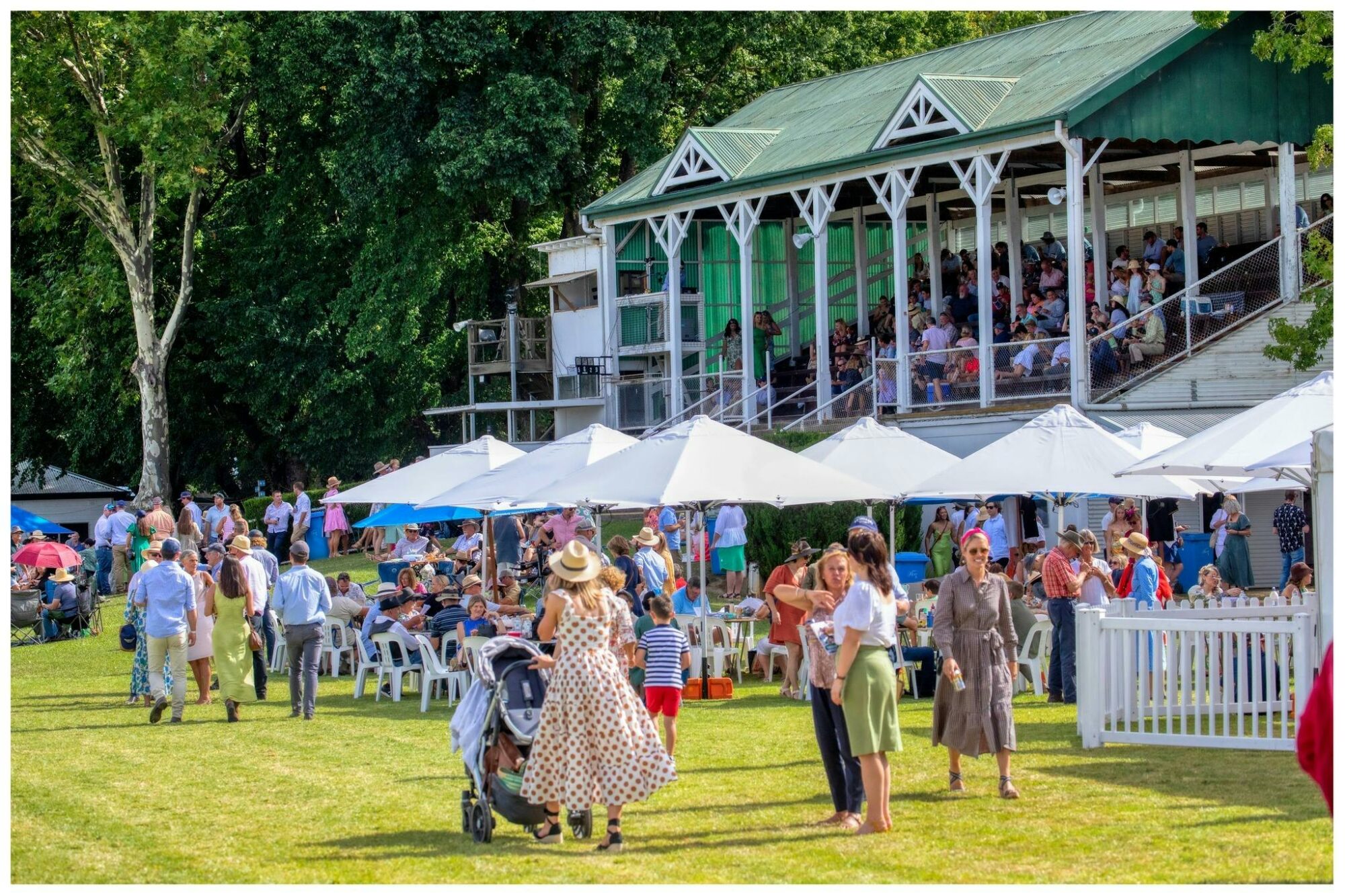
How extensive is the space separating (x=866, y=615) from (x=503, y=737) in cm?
210

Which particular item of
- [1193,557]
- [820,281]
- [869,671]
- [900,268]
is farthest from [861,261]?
[869,671]

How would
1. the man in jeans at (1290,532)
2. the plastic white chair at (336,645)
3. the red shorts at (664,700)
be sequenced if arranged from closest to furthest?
the red shorts at (664,700) → the plastic white chair at (336,645) → the man in jeans at (1290,532)

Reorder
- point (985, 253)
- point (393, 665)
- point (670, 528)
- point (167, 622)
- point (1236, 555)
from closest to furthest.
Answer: point (167, 622), point (393, 665), point (1236, 555), point (670, 528), point (985, 253)

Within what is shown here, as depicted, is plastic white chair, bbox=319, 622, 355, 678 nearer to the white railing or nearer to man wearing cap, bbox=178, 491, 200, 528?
the white railing

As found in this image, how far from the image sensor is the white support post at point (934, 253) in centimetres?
3203

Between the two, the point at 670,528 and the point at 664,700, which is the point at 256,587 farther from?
the point at 670,528

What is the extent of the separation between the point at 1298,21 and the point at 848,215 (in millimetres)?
13060

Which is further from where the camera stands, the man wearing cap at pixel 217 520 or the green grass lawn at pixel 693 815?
the man wearing cap at pixel 217 520

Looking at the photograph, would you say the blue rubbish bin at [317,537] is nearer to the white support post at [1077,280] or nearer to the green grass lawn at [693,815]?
the white support post at [1077,280]

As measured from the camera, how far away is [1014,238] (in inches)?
1264

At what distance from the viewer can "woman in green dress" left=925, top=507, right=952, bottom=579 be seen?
2445cm

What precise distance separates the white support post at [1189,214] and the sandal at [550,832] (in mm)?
21032

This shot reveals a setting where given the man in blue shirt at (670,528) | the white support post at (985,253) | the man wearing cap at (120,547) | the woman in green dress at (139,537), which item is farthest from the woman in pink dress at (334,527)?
the white support post at (985,253)

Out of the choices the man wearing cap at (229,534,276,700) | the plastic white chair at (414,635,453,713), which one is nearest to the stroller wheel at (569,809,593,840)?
the plastic white chair at (414,635,453,713)
